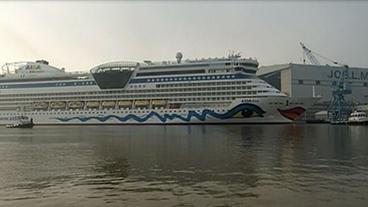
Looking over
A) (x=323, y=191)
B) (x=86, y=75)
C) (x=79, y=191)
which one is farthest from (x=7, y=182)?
(x=86, y=75)

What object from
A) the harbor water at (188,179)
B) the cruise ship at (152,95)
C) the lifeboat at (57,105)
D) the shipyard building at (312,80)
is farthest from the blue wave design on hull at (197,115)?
the harbor water at (188,179)

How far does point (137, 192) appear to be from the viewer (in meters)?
17.2

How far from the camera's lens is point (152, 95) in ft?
336

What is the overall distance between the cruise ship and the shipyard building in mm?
Result: 47722

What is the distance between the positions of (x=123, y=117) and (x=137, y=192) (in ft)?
279

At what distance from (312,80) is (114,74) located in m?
74.6

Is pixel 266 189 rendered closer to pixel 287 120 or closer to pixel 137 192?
pixel 137 192

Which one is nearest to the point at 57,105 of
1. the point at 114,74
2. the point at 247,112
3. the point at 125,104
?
the point at 114,74

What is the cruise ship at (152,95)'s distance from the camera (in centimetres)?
9206

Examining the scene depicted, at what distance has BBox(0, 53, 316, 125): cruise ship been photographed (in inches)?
3625

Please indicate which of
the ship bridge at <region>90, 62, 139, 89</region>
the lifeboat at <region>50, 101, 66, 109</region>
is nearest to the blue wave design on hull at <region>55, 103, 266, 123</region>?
the ship bridge at <region>90, 62, 139, 89</region>

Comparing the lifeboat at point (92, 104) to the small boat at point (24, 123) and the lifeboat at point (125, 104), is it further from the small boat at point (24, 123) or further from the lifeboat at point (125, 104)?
the small boat at point (24, 123)

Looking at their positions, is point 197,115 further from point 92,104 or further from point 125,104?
point 92,104

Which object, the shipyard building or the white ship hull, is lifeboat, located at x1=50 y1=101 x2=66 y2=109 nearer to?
the white ship hull
